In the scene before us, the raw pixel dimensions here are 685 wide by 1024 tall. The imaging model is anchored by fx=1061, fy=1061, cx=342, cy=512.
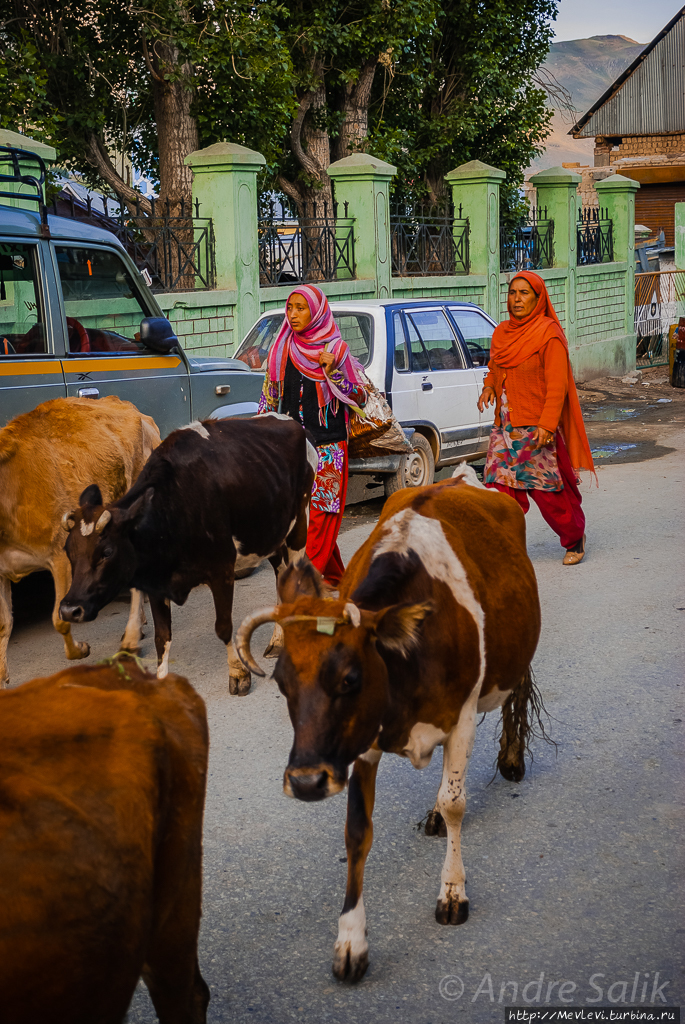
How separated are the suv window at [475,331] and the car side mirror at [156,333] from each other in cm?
447

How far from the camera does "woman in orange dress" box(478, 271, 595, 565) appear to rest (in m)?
7.77

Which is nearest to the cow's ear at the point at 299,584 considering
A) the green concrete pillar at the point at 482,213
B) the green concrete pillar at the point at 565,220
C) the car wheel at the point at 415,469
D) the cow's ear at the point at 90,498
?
the cow's ear at the point at 90,498

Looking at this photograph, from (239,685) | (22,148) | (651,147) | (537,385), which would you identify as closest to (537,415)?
(537,385)

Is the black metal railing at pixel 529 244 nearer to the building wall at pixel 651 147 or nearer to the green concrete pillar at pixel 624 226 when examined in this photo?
the green concrete pillar at pixel 624 226

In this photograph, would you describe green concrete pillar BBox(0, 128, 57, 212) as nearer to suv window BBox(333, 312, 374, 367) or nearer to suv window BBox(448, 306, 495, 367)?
suv window BBox(333, 312, 374, 367)

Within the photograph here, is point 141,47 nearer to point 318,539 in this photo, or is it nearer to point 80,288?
point 80,288

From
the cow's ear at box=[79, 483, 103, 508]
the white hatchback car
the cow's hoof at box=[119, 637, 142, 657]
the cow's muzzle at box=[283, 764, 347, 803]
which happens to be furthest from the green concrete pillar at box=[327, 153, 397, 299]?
the cow's muzzle at box=[283, 764, 347, 803]

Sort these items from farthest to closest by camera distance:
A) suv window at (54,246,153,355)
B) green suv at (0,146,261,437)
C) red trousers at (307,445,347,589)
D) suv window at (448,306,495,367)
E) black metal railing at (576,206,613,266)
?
black metal railing at (576,206,613,266) < suv window at (448,306,495,367) < red trousers at (307,445,347,589) < suv window at (54,246,153,355) < green suv at (0,146,261,437)

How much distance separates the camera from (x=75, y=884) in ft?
6.40

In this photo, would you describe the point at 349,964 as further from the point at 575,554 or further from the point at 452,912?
the point at 575,554

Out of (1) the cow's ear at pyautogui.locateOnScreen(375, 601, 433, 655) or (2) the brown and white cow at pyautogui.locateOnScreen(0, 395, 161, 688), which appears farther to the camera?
(2) the brown and white cow at pyautogui.locateOnScreen(0, 395, 161, 688)

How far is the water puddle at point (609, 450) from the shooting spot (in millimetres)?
13516

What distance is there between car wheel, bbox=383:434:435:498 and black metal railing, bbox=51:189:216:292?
13.0 feet

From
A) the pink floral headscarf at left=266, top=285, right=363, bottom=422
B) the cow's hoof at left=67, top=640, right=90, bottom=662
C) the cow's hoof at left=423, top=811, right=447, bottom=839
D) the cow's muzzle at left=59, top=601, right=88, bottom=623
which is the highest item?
the pink floral headscarf at left=266, top=285, right=363, bottom=422
